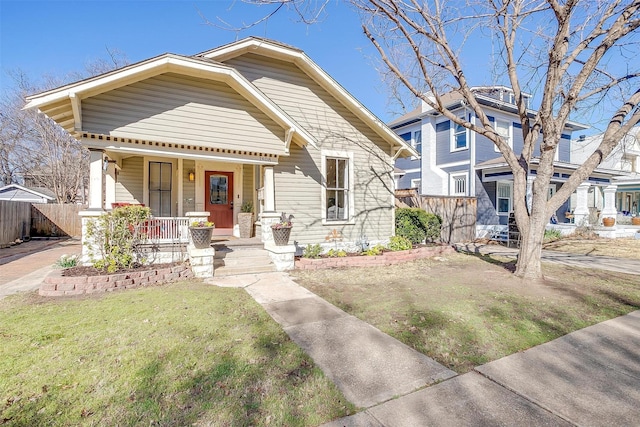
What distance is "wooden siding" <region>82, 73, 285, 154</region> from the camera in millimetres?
6352

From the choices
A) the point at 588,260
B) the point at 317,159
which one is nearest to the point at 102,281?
the point at 317,159

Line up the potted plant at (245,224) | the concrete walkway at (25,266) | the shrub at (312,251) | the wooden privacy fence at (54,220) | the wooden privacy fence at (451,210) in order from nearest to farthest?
1. the concrete walkway at (25,266)
2. the shrub at (312,251)
3. the potted plant at (245,224)
4. the wooden privacy fence at (451,210)
5. the wooden privacy fence at (54,220)

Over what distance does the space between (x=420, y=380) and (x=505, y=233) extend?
13575mm

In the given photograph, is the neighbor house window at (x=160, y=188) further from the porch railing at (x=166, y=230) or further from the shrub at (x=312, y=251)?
the shrub at (x=312, y=251)

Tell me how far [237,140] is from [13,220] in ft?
38.5

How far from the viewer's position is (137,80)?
6555mm

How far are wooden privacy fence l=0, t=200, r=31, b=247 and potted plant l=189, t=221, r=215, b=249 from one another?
402 inches

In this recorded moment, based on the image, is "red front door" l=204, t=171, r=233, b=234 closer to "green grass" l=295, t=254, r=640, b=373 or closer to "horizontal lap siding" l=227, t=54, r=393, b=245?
"horizontal lap siding" l=227, t=54, r=393, b=245

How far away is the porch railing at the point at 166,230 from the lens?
662 centimetres

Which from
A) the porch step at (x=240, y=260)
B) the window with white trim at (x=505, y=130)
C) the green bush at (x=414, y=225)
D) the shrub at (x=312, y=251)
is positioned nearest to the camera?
the porch step at (x=240, y=260)

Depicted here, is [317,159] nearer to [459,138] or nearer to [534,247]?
[534,247]

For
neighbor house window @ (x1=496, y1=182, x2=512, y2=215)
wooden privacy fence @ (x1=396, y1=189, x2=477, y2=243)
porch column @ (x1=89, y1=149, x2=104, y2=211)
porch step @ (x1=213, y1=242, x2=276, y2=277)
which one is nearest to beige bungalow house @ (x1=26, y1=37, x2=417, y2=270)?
porch column @ (x1=89, y1=149, x2=104, y2=211)

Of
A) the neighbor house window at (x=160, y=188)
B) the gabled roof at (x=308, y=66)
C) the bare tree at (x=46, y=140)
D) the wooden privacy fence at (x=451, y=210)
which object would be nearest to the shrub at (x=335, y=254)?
the gabled roof at (x=308, y=66)

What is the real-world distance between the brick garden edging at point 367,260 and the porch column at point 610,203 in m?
13.9
